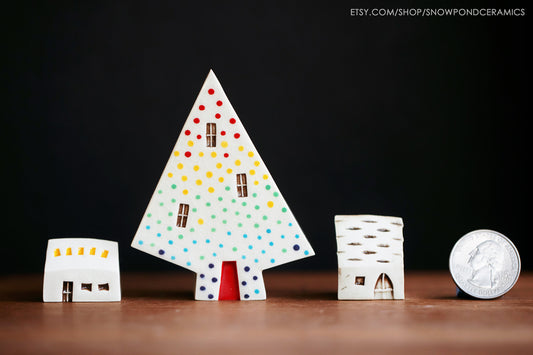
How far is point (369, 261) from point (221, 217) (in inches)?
20.7

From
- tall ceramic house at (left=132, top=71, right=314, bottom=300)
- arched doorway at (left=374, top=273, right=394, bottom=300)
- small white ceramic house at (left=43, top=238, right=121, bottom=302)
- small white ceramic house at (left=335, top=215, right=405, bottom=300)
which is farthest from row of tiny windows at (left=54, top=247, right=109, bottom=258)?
arched doorway at (left=374, top=273, right=394, bottom=300)

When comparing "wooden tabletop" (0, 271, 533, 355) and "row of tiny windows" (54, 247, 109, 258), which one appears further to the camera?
"row of tiny windows" (54, 247, 109, 258)

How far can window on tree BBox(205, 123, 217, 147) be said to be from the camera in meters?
2.55

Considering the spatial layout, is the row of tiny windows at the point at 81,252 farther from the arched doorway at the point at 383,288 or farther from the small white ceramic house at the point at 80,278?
the arched doorway at the point at 383,288

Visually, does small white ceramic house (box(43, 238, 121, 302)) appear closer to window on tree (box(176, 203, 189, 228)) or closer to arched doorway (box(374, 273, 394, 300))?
window on tree (box(176, 203, 189, 228))

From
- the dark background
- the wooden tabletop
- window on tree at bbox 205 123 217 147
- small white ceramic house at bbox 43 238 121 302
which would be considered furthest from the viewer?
the dark background

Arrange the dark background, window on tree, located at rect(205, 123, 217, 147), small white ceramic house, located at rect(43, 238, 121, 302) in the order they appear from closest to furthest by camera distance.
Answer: small white ceramic house, located at rect(43, 238, 121, 302) < window on tree, located at rect(205, 123, 217, 147) < the dark background

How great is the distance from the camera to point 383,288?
2492 millimetres

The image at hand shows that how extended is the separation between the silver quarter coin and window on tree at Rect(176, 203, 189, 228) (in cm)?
93

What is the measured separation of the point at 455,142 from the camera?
3.72 meters

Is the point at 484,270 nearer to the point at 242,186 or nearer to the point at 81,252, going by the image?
the point at 242,186

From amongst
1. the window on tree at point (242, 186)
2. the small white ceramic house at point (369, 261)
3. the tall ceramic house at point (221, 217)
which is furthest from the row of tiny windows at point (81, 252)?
the small white ceramic house at point (369, 261)

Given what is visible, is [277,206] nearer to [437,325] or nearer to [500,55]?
[437,325]

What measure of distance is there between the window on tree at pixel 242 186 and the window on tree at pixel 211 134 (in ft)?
0.48
